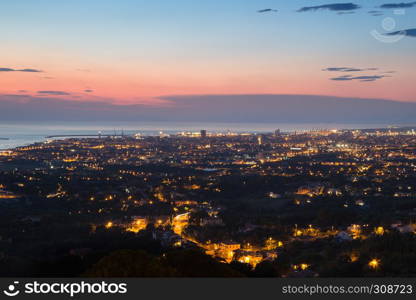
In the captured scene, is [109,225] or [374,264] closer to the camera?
[374,264]

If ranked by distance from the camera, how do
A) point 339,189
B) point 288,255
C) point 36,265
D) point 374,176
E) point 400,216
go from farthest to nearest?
1. point 374,176
2. point 339,189
3. point 400,216
4. point 288,255
5. point 36,265

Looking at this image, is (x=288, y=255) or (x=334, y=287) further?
(x=288, y=255)

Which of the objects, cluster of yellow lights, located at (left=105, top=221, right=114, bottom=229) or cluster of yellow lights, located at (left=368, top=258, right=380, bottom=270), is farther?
cluster of yellow lights, located at (left=105, top=221, right=114, bottom=229)

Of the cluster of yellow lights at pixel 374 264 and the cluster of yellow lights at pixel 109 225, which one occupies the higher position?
the cluster of yellow lights at pixel 374 264

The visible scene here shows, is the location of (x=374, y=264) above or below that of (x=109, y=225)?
above

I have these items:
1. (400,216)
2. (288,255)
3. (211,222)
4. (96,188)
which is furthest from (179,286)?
(96,188)

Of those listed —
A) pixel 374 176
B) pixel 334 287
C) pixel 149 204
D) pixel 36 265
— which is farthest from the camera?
pixel 374 176

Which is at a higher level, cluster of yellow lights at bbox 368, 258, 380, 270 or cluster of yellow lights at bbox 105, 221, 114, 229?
cluster of yellow lights at bbox 368, 258, 380, 270

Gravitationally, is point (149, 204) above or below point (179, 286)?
below

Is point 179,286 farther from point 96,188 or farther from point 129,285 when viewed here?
point 96,188

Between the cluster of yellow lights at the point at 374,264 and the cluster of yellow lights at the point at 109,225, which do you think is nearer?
the cluster of yellow lights at the point at 374,264
